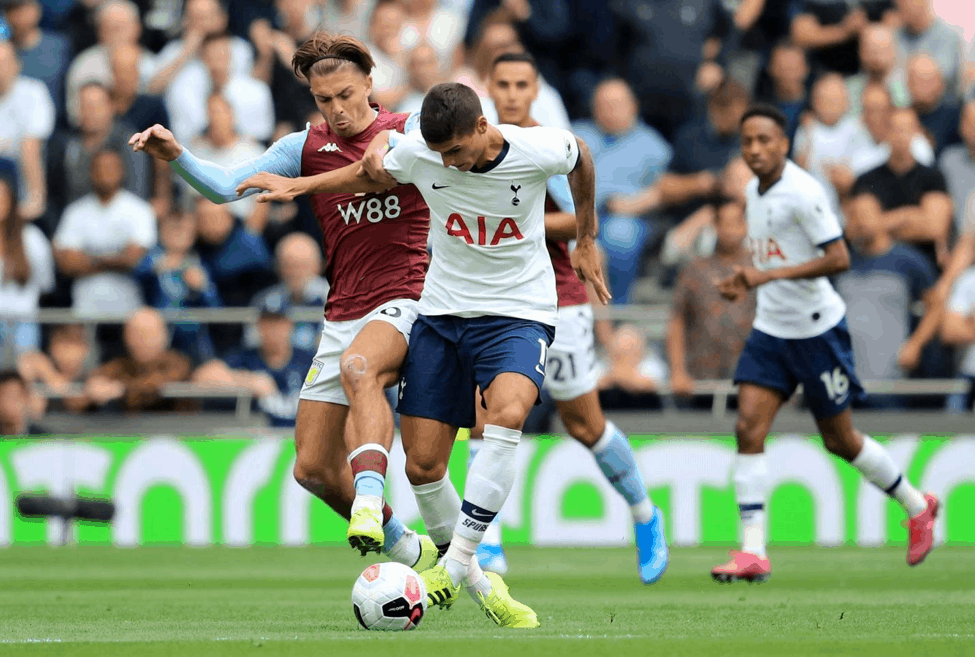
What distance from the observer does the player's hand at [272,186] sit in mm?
7605

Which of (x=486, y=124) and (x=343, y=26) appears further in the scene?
(x=343, y=26)

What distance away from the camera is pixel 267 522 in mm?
14203

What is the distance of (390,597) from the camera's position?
693 centimetres

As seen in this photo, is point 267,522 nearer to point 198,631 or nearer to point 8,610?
point 8,610

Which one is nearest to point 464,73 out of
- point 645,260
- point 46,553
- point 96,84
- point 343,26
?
point 343,26

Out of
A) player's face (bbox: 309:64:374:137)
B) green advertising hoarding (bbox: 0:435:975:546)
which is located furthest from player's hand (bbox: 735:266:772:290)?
green advertising hoarding (bbox: 0:435:975:546)

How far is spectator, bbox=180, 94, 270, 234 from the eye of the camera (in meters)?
15.5

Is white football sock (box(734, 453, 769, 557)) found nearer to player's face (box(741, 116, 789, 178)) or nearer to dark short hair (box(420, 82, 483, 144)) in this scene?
player's face (box(741, 116, 789, 178))

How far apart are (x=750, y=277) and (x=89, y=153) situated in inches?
301

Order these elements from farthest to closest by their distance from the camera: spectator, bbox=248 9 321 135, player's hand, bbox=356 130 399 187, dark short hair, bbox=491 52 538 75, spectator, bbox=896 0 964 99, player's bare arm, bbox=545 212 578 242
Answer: spectator, bbox=896 0 964 99
spectator, bbox=248 9 321 135
dark short hair, bbox=491 52 538 75
player's bare arm, bbox=545 212 578 242
player's hand, bbox=356 130 399 187

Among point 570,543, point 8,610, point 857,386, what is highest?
point 857,386

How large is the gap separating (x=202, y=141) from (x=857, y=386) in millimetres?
7489

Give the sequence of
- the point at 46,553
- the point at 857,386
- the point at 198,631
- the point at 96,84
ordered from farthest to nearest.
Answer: the point at 96,84 < the point at 46,553 < the point at 857,386 < the point at 198,631

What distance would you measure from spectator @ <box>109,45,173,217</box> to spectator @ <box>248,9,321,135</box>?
3.63 feet
